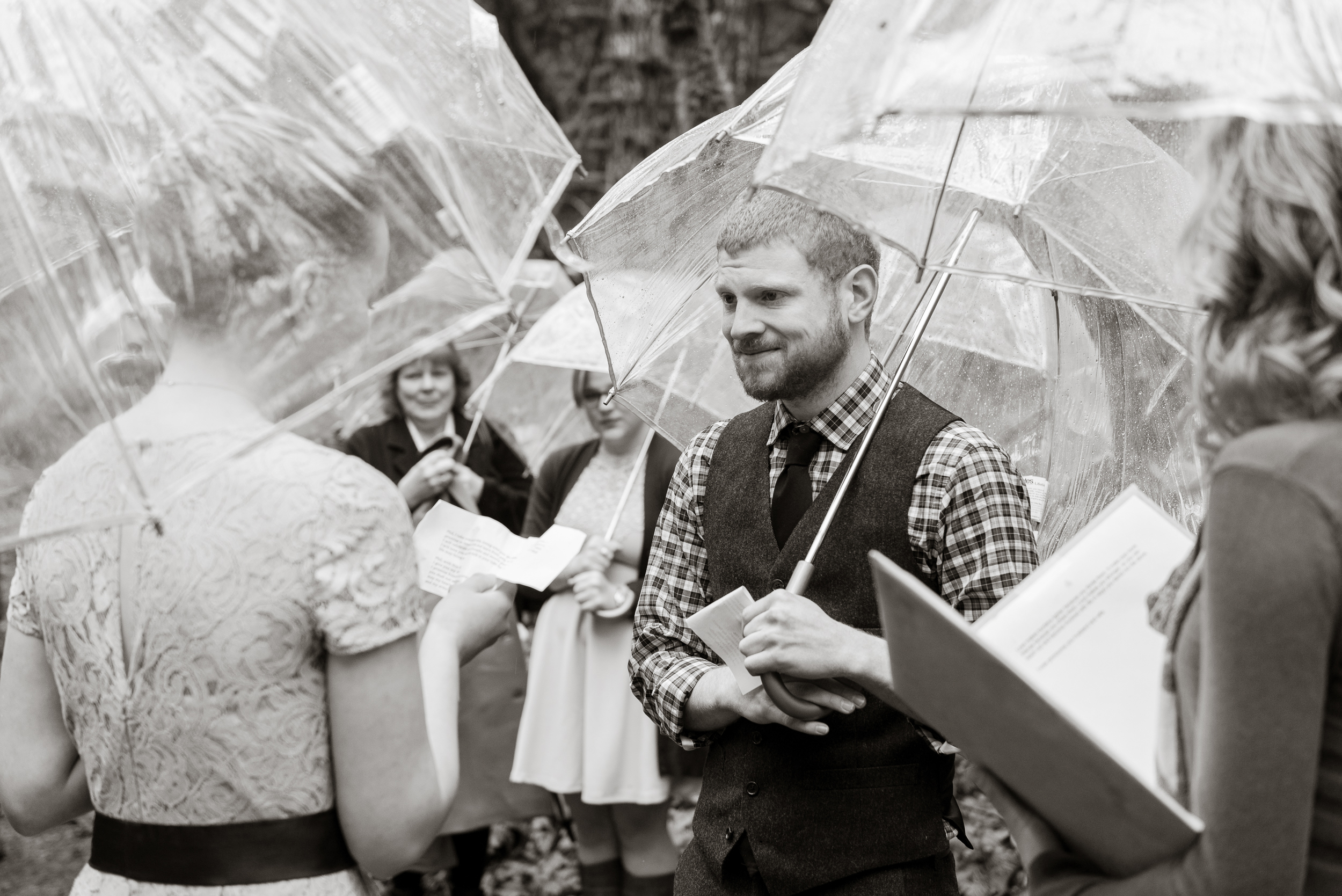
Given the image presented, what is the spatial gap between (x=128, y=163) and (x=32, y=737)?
0.89m

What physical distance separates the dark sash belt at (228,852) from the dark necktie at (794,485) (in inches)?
40.6

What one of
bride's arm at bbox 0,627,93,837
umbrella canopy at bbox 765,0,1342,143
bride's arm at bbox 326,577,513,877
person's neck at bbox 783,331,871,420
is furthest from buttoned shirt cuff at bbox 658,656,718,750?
umbrella canopy at bbox 765,0,1342,143

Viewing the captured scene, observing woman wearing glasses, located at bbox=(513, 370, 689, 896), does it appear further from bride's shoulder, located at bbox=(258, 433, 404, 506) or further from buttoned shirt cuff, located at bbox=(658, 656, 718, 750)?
bride's shoulder, located at bbox=(258, 433, 404, 506)

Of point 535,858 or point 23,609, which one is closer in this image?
point 23,609

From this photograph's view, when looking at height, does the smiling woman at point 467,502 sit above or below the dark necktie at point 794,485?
below

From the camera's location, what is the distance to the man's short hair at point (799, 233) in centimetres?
259

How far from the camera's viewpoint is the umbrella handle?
225 centimetres

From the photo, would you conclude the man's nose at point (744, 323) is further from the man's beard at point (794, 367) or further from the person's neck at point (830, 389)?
the person's neck at point (830, 389)

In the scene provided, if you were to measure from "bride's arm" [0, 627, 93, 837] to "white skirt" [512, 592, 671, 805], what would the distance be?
9.41ft

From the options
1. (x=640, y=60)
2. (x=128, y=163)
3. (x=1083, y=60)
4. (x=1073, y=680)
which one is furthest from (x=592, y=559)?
(x=640, y=60)

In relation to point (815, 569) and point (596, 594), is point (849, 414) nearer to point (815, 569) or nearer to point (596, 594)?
point (815, 569)

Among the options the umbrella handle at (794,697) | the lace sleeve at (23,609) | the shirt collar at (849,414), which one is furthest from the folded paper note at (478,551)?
the lace sleeve at (23,609)

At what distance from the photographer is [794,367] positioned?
Result: 254 cm

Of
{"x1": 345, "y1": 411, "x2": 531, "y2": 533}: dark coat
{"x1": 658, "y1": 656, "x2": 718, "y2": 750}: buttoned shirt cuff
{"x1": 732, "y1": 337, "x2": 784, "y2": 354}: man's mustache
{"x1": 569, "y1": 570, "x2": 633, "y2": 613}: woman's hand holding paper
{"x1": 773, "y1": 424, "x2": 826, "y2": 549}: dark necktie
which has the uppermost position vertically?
{"x1": 732, "y1": 337, "x2": 784, "y2": 354}: man's mustache
